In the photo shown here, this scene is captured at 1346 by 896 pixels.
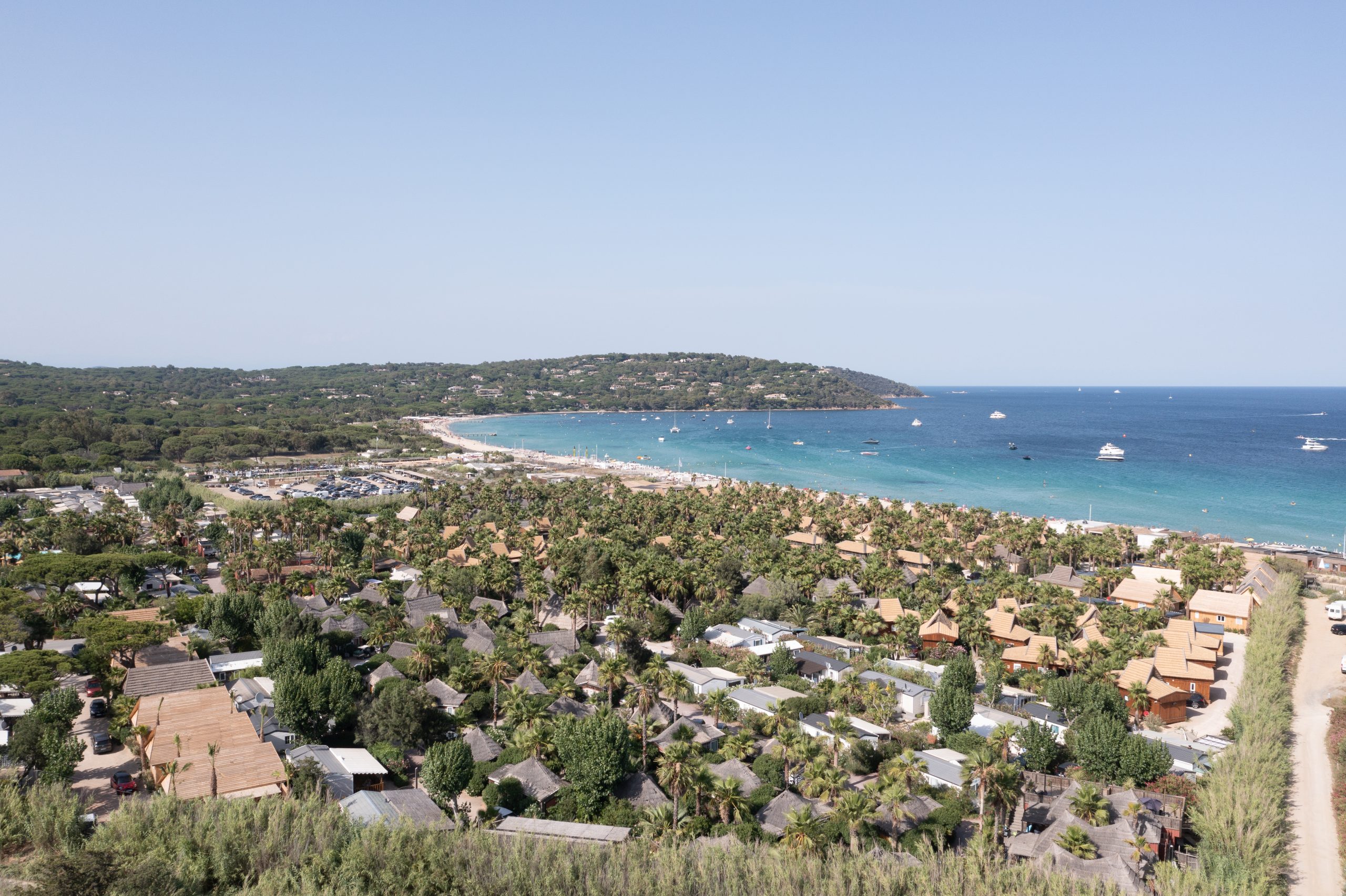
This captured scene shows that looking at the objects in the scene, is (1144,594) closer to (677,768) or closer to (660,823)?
(677,768)

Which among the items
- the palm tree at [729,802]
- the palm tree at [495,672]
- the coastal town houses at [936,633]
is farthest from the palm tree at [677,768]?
the coastal town houses at [936,633]

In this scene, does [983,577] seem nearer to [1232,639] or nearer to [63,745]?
[1232,639]

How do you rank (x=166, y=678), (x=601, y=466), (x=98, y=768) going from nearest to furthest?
(x=98, y=768) → (x=166, y=678) → (x=601, y=466)

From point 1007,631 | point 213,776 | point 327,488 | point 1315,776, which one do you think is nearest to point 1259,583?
point 1007,631

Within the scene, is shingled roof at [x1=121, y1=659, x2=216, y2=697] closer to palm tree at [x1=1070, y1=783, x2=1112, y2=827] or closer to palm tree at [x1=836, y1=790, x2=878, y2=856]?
palm tree at [x1=836, y1=790, x2=878, y2=856]

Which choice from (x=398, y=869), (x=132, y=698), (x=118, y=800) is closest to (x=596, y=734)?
(x=398, y=869)

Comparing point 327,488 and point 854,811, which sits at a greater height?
point 854,811
